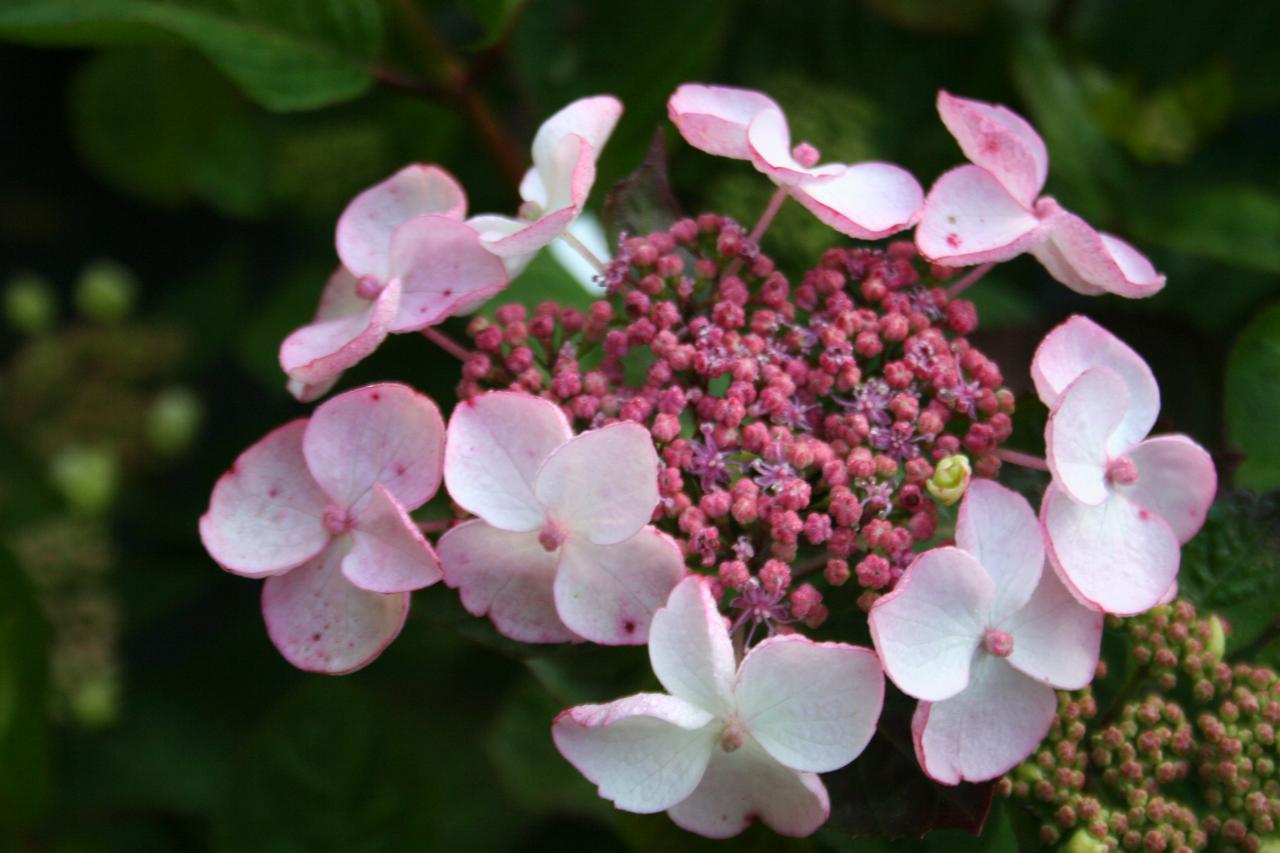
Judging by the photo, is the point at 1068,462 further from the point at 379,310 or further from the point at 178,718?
the point at 178,718

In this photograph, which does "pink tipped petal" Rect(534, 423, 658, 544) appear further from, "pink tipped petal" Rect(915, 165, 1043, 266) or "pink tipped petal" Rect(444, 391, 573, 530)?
"pink tipped petal" Rect(915, 165, 1043, 266)

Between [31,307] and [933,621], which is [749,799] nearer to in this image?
[933,621]

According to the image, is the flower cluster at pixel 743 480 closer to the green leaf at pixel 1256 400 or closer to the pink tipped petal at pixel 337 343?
the pink tipped petal at pixel 337 343

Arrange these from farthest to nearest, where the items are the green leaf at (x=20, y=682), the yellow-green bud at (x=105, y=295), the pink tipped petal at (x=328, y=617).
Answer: the yellow-green bud at (x=105, y=295) → the green leaf at (x=20, y=682) → the pink tipped petal at (x=328, y=617)

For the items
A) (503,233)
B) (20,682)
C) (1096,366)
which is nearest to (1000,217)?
(1096,366)

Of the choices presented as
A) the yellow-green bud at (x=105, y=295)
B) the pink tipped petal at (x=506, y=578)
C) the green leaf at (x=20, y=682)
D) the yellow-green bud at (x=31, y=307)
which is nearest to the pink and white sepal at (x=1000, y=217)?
the pink tipped petal at (x=506, y=578)

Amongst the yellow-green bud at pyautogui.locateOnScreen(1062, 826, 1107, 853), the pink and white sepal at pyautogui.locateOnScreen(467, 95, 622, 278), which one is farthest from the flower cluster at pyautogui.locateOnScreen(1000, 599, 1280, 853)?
the pink and white sepal at pyautogui.locateOnScreen(467, 95, 622, 278)

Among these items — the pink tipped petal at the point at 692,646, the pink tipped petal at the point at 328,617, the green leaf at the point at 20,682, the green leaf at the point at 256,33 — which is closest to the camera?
the pink tipped petal at the point at 692,646
